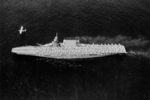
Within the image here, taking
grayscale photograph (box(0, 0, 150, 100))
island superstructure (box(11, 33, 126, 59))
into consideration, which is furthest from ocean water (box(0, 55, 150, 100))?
island superstructure (box(11, 33, 126, 59))

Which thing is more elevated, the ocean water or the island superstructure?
the island superstructure

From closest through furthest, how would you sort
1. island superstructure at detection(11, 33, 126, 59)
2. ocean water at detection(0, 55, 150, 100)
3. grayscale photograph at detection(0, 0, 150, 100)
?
ocean water at detection(0, 55, 150, 100) < grayscale photograph at detection(0, 0, 150, 100) < island superstructure at detection(11, 33, 126, 59)

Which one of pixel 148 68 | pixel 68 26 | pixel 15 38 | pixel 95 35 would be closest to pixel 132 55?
pixel 148 68

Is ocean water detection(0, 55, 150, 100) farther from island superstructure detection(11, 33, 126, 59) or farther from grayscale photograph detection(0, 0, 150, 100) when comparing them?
island superstructure detection(11, 33, 126, 59)

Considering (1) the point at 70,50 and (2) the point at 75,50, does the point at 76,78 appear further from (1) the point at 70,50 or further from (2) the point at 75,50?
(1) the point at 70,50

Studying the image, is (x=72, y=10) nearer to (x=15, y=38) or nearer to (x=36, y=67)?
(x=15, y=38)

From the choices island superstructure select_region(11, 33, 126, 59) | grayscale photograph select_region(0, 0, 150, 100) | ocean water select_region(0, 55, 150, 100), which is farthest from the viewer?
island superstructure select_region(11, 33, 126, 59)

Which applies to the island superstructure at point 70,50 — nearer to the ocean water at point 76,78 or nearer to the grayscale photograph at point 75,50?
the grayscale photograph at point 75,50

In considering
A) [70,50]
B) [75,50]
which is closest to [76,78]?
[75,50]
